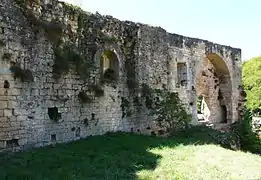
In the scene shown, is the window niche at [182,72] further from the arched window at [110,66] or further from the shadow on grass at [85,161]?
the shadow on grass at [85,161]

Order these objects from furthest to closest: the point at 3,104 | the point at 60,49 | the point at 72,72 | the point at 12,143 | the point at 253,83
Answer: the point at 253,83 → the point at 72,72 → the point at 60,49 → the point at 12,143 → the point at 3,104

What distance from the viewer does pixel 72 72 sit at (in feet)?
32.6

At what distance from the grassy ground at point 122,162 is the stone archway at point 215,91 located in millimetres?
10144

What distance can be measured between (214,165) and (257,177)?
1095 millimetres

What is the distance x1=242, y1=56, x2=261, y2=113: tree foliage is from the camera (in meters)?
37.6

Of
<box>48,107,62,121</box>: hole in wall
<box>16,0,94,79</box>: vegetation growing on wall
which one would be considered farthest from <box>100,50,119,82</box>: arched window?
<box>48,107,62,121</box>: hole in wall

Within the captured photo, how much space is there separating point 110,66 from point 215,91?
10334 mm

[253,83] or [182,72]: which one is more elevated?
[253,83]

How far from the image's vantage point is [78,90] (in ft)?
33.2

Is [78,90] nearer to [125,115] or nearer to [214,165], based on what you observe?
[125,115]

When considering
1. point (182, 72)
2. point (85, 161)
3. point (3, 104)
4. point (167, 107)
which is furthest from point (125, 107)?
point (3, 104)

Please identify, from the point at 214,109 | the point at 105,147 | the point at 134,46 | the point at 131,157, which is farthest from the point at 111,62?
the point at 214,109

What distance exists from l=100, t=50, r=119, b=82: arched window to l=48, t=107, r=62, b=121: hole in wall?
2738mm

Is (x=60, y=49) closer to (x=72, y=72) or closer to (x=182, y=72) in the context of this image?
(x=72, y=72)
